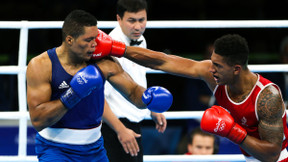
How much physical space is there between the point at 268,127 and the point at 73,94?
114 cm

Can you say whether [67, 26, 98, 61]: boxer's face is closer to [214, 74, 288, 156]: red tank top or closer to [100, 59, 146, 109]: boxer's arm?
[100, 59, 146, 109]: boxer's arm

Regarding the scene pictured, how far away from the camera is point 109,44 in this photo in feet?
9.74

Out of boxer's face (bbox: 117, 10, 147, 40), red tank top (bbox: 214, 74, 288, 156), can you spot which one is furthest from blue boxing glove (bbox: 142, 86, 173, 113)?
boxer's face (bbox: 117, 10, 147, 40)

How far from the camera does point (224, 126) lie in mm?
2852

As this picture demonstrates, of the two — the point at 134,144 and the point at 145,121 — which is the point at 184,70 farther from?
the point at 145,121

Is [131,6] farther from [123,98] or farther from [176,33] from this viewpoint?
[176,33]

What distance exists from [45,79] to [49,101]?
13 centimetres

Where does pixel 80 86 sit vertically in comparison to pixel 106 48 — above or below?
below

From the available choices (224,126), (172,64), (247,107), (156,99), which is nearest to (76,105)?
(156,99)

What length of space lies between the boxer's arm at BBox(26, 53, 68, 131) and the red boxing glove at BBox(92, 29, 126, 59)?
1.01 feet

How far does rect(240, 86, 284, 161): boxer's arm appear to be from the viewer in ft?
9.24

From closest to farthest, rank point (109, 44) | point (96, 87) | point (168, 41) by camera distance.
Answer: point (96, 87) → point (109, 44) → point (168, 41)

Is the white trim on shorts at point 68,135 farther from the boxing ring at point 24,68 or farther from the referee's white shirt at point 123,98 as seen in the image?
the boxing ring at point 24,68

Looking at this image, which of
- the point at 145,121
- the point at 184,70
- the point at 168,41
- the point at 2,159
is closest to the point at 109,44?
the point at 184,70
